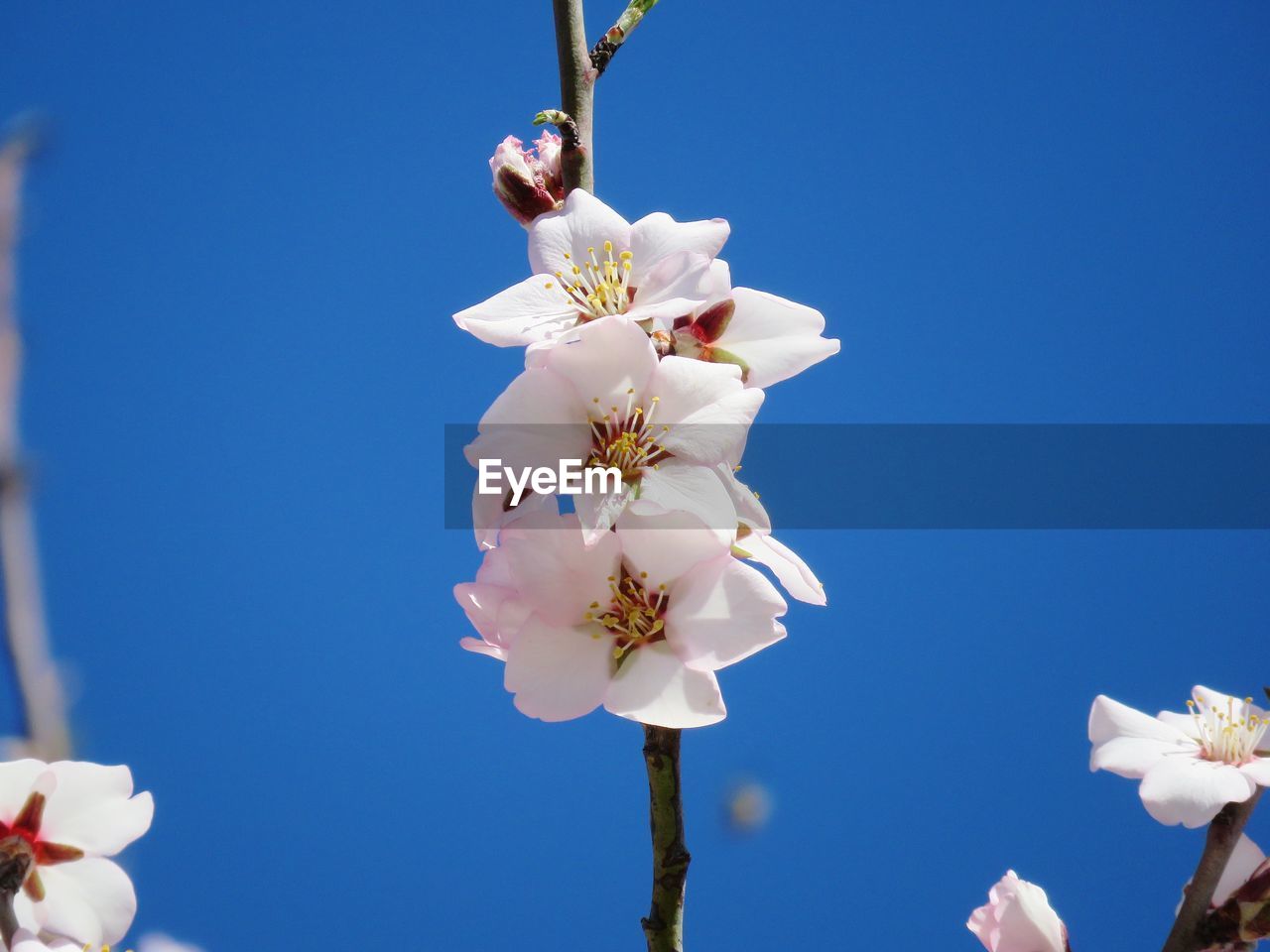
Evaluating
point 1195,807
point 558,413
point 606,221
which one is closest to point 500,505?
point 558,413

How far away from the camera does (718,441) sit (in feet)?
1.67

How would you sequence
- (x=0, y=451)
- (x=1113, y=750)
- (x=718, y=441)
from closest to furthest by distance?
(x=0, y=451) → (x=718, y=441) → (x=1113, y=750)

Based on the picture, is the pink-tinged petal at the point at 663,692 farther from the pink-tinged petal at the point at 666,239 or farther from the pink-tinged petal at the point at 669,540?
the pink-tinged petal at the point at 666,239

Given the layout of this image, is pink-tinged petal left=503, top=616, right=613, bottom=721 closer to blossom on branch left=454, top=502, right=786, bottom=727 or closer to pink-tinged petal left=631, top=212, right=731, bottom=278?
blossom on branch left=454, top=502, right=786, bottom=727

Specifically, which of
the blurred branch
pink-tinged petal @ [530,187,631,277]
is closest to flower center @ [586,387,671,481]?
pink-tinged petal @ [530,187,631,277]

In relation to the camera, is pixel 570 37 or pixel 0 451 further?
pixel 570 37

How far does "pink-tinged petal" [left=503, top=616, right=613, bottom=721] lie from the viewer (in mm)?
494

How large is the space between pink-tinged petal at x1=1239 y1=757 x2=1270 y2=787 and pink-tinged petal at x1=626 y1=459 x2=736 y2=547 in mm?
284

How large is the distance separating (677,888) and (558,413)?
21 cm

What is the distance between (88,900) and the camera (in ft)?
1.73

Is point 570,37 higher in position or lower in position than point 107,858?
higher

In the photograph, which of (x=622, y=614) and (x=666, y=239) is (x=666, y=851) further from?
(x=666, y=239)

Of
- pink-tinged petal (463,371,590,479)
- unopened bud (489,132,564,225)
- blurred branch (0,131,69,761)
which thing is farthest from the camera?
unopened bud (489,132,564,225)

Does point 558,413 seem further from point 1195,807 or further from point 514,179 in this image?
point 1195,807
